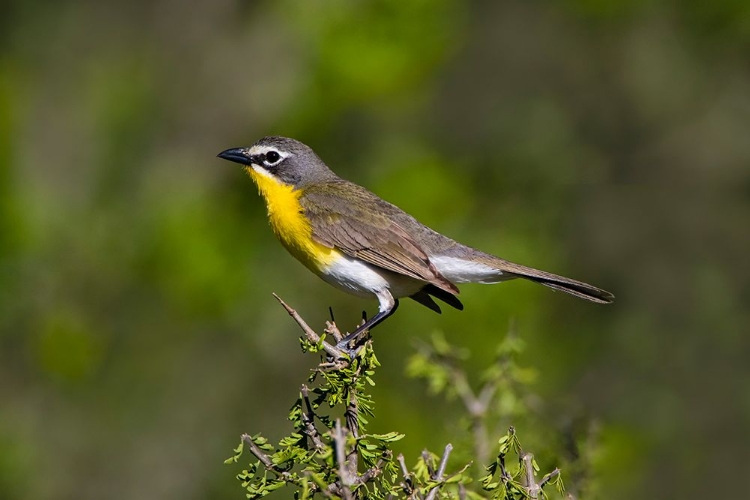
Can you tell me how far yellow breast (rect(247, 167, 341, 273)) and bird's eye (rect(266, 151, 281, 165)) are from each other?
0.08 metres

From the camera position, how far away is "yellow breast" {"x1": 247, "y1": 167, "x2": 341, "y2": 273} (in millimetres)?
5551

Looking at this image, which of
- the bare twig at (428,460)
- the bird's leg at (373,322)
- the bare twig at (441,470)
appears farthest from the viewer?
the bird's leg at (373,322)

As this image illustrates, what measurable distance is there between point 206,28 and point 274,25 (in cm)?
88

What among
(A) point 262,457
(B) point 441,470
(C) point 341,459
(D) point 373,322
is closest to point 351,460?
(A) point 262,457

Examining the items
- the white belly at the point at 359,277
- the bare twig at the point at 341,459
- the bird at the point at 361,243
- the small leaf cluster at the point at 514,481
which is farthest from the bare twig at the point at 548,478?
the white belly at the point at 359,277

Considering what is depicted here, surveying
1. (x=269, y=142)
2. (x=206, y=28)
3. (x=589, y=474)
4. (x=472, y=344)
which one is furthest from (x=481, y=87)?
(x=589, y=474)

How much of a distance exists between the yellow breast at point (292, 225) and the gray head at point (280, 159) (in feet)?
0.16

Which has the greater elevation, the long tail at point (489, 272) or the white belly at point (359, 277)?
the long tail at point (489, 272)

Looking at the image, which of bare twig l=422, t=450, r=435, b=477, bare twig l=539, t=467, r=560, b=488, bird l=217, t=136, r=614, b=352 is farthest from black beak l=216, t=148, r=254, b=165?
bare twig l=539, t=467, r=560, b=488

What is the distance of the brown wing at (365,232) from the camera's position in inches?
214

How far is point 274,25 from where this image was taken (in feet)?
28.5

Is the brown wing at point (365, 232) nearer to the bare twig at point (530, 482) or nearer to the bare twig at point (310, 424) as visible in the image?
the bare twig at point (310, 424)

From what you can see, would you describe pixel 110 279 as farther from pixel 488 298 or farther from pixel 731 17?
pixel 731 17

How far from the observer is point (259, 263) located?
8227 millimetres
